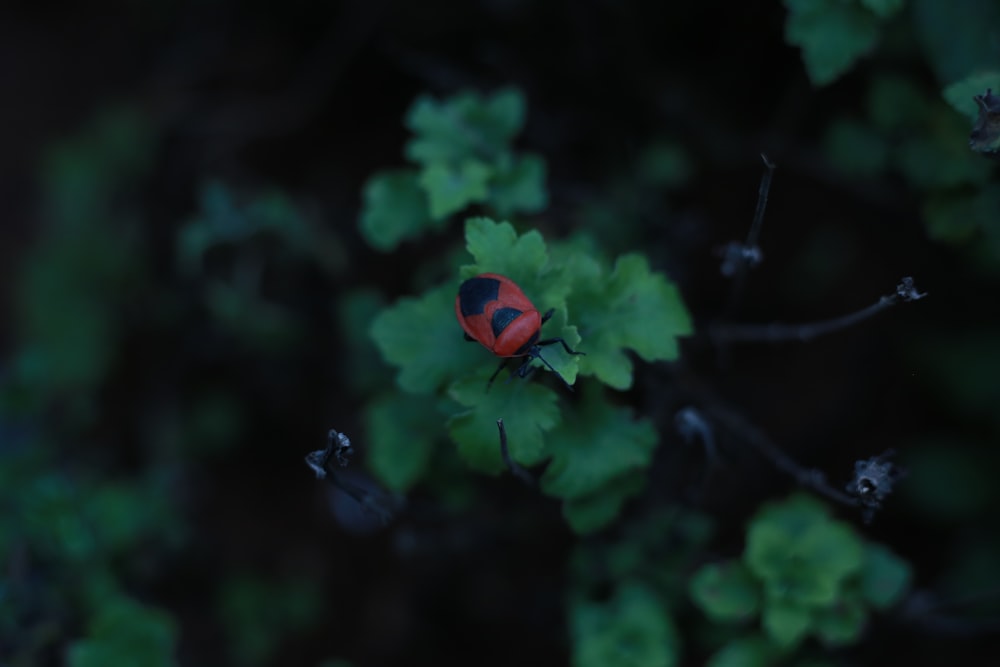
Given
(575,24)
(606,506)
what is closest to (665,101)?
(575,24)

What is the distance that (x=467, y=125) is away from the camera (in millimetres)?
2967

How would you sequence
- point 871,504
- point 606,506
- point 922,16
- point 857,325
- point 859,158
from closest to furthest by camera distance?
point 871,504 → point 606,506 → point 922,16 → point 859,158 → point 857,325

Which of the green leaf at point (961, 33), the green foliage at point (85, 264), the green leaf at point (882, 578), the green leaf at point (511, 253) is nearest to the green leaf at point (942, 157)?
the green leaf at point (961, 33)

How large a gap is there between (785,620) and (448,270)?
168 cm

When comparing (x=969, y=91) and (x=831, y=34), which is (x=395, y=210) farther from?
(x=969, y=91)

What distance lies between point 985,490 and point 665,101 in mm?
2193

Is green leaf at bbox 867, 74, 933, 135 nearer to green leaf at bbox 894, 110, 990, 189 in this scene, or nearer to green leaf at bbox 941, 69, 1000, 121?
green leaf at bbox 894, 110, 990, 189

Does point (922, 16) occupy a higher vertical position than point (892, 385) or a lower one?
higher

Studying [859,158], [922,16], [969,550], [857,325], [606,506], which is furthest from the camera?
[857,325]

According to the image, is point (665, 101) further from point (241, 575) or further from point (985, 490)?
point (241, 575)

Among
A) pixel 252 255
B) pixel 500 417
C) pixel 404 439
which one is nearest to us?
pixel 500 417

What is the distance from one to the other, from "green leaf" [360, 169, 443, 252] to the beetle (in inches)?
27.1

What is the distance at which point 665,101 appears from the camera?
154 inches

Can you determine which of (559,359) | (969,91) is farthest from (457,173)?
(969,91)
